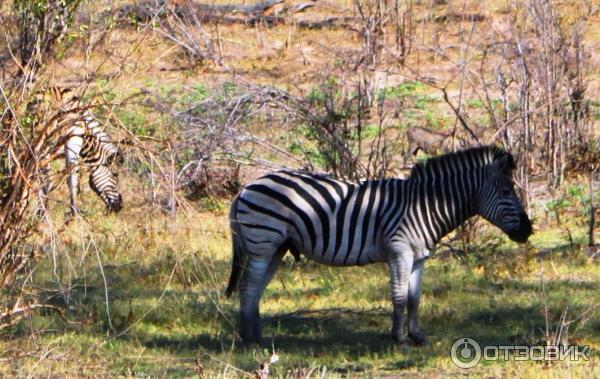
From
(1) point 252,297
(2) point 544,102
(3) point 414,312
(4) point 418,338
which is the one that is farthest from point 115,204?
(4) point 418,338

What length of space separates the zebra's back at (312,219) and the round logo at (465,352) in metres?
0.95

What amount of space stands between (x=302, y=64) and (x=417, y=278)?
41.7 ft

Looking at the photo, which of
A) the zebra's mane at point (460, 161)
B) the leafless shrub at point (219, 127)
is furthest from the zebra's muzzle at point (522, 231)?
the leafless shrub at point (219, 127)

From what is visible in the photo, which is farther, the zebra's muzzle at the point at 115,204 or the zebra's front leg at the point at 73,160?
the zebra's muzzle at the point at 115,204

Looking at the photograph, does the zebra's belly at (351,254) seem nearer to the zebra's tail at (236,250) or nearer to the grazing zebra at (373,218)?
the grazing zebra at (373,218)

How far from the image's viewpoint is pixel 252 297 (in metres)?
9.21

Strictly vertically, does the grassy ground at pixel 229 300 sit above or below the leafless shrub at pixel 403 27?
below

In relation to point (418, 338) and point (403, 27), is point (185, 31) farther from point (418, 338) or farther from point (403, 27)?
point (403, 27)

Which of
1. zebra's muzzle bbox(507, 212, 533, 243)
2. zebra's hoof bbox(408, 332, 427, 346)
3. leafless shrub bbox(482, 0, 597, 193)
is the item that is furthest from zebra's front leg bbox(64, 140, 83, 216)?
leafless shrub bbox(482, 0, 597, 193)

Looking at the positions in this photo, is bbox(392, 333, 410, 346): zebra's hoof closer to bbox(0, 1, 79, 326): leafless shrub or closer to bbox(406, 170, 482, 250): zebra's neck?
bbox(406, 170, 482, 250): zebra's neck

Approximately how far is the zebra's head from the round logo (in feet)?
3.41

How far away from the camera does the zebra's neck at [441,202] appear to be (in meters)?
9.34

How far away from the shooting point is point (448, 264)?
11672 mm

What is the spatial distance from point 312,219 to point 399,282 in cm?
84
